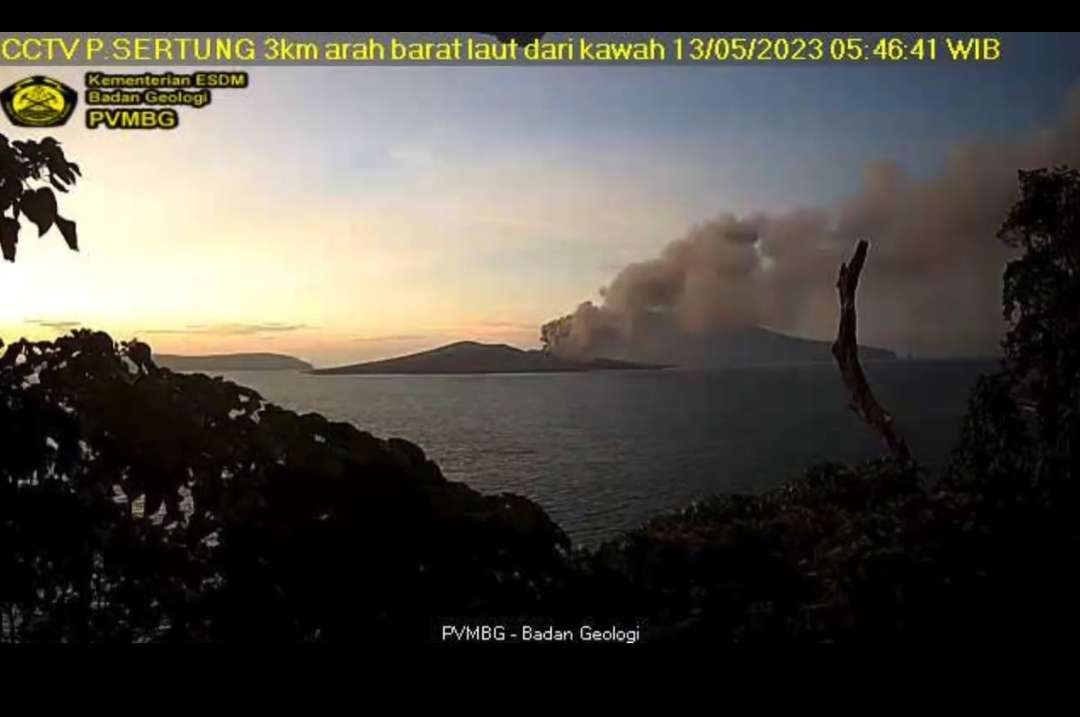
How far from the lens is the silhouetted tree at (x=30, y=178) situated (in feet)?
5.20

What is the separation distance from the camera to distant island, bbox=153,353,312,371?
1988mm

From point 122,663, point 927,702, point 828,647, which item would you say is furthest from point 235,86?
point 927,702

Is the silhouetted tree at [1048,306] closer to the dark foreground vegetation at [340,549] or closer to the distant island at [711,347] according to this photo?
the dark foreground vegetation at [340,549]

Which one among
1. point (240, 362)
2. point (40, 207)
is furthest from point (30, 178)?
point (240, 362)

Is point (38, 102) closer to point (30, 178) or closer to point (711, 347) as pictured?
point (30, 178)

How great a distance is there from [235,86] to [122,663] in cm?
136

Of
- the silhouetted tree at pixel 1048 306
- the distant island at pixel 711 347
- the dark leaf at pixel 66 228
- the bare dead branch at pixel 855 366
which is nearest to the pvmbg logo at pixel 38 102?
the dark leaf at pixel 66 228

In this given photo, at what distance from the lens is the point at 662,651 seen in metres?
1.76

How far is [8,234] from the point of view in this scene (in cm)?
164

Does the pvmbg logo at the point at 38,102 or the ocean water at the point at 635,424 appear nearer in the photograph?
the pvmbg logo at the point at 38,102

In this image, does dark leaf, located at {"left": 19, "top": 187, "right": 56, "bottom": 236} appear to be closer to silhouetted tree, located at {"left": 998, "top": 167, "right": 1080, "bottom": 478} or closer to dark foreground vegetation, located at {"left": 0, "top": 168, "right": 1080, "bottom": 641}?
dark foreground vegetation, located at {"left": 0, "top": 168, "right": 1080, "bottom": 641}

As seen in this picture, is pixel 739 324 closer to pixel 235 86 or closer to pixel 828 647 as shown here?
pixel 828 647

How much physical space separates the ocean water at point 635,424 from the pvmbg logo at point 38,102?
712 millimetres
